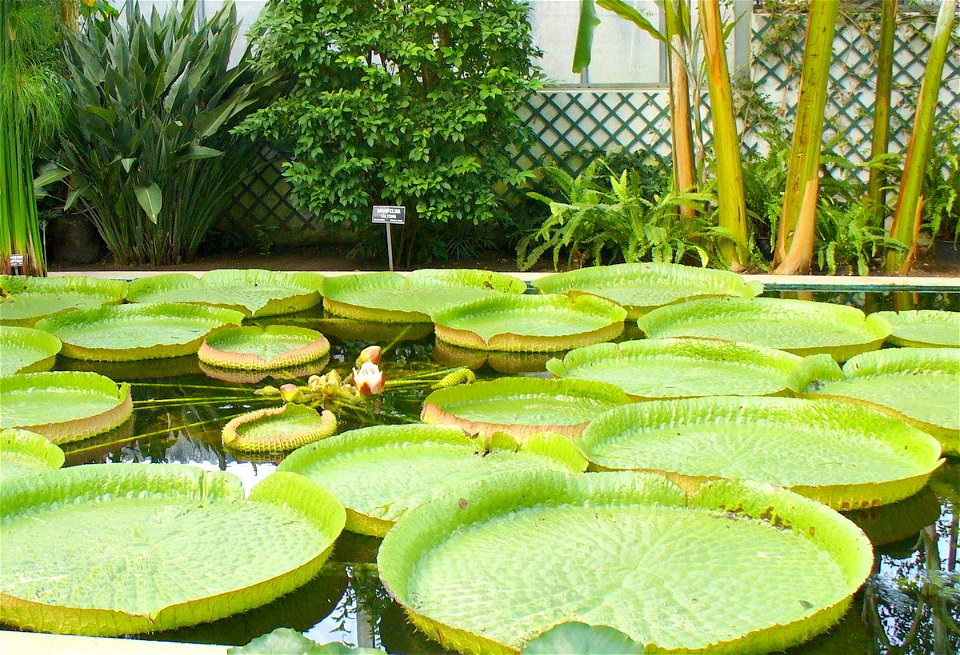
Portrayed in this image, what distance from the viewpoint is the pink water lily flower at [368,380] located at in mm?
2062

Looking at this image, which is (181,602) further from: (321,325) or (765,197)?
(765,197)

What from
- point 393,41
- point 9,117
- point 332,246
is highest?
point 393,41

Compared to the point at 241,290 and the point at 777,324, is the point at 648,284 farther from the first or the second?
the point at 241,290

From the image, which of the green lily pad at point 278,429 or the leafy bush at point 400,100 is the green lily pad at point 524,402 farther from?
the leafy bush at point 400,100

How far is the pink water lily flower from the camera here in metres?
2.06

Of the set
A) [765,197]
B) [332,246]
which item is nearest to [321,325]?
[765,197]

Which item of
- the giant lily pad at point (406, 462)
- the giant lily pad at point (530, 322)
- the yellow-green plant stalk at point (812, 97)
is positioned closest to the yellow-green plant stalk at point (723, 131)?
the yellow-green plant stalk at point (812, 97)

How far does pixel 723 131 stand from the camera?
425 cm

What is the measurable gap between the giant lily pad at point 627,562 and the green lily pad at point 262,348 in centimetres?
106

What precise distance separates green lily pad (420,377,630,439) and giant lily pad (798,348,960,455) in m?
0.43

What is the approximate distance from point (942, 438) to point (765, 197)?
3.69 metres

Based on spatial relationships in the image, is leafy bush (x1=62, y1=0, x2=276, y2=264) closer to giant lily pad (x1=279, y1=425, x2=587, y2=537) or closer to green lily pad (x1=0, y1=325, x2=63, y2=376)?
green lily pad (x1=0, y1=325, x2=63, y2=376)

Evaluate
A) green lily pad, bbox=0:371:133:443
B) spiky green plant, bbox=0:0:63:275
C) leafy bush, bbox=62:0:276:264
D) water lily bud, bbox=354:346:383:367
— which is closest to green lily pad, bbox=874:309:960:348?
water lily bud, bbox=354:346:383:367

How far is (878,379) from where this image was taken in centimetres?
208
